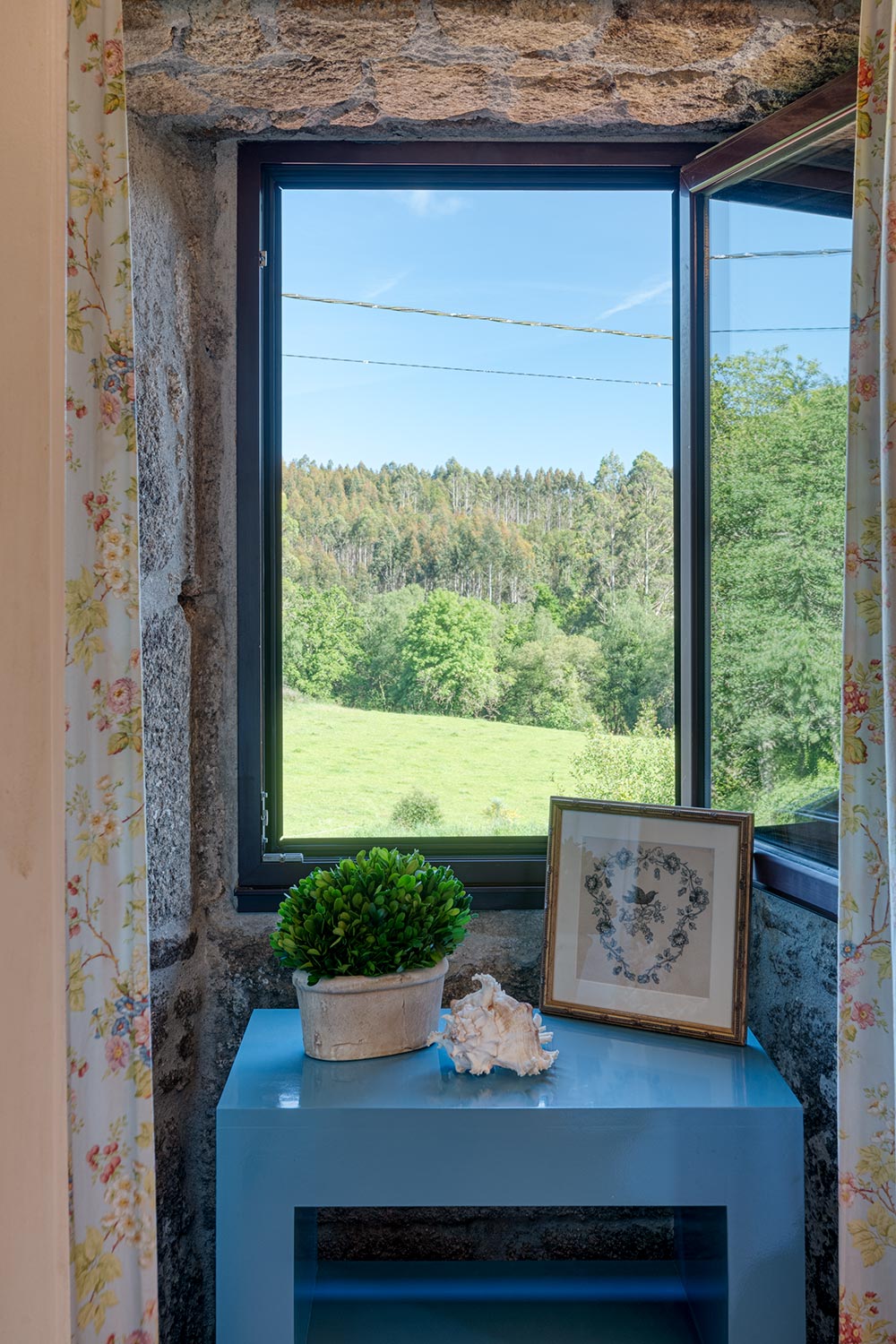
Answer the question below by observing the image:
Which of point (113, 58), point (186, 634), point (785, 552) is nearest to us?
point (113, 58)

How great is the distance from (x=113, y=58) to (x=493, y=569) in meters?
1.08

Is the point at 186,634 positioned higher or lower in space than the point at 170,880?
higher

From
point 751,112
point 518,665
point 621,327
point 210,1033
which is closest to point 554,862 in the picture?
point 518,665

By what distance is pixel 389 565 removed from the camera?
2.04 metres

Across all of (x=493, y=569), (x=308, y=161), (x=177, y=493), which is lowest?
(x=493, y=569)

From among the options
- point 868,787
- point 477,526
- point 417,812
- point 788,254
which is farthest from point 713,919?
point 788,254

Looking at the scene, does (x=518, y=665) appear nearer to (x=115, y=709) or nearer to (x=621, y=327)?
(x=621, y=327)

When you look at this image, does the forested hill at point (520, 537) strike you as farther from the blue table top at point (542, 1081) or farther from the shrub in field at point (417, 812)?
the blue table top at point (542, 1081)

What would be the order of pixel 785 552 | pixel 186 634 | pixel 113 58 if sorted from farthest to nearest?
pixel 186 634 → pixel 785 552 → pixel 113 58

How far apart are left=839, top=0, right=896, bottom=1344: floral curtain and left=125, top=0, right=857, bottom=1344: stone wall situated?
32cm

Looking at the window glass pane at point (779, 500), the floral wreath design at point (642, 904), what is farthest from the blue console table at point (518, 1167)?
the window glass pane at point (779, 500)

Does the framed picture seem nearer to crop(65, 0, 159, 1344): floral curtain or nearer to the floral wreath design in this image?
the floral wreath design

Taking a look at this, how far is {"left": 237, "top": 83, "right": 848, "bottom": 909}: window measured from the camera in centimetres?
200

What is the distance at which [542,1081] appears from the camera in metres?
1.57
